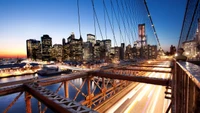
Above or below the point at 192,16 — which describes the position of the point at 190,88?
below

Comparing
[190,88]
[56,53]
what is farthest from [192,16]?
[56,53]

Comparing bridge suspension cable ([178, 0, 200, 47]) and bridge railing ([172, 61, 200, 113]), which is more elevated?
bridge suspension cable ([178, 0, 200, 47])

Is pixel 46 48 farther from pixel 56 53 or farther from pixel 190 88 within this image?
pixel 190 88

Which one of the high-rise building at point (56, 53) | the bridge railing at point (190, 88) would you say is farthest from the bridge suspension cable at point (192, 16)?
the high-rise building at point (56, 53)

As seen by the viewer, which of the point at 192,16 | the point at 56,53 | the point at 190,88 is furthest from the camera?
the point at 56,53

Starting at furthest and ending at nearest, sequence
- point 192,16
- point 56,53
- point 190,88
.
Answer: point 56,53
point 192,16
point 190,88

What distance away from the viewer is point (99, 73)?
21.4 feet

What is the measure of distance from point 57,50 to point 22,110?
13814cm

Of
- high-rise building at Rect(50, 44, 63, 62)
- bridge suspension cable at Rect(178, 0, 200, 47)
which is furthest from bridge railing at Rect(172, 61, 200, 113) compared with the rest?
high-rise building at Rect(50, 44, 63, 62)

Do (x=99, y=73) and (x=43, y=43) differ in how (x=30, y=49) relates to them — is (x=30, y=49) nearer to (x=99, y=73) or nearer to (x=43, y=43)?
(x=43, y=43)

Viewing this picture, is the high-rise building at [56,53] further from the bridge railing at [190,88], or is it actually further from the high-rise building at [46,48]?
the bridge railing at [190,88]

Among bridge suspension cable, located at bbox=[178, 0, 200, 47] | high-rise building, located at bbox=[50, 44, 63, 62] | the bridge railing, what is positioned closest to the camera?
the bridge railing

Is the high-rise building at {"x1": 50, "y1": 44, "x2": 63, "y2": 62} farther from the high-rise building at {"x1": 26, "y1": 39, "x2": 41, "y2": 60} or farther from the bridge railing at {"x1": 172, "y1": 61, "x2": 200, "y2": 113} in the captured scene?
the bridge railing at {"x1": 172, "y1": 61, "x2": 200, "y2": 113}

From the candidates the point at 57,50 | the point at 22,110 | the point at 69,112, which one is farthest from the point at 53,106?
the point at 57,50
